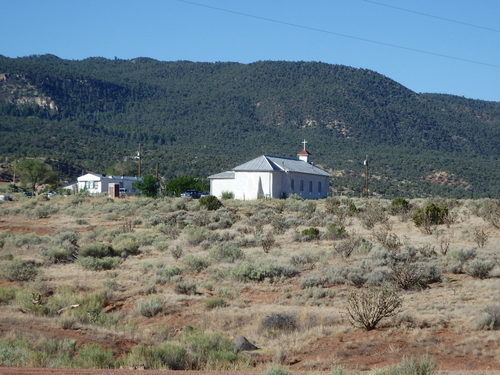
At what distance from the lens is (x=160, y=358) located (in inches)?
405

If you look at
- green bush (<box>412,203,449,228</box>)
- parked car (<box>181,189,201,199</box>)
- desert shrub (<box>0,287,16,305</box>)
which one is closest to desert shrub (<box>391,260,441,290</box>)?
desert shrub (<box>0,287,16,305</box>)

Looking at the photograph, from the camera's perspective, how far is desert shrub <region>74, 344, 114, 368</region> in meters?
9.89

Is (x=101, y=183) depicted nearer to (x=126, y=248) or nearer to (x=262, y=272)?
(x=126, y=248)

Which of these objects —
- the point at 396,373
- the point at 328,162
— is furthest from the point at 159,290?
the point at 328,162

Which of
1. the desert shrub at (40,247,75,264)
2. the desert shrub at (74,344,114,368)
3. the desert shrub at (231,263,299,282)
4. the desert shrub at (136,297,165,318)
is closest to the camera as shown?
the desert shrub at (74,344,114,368)

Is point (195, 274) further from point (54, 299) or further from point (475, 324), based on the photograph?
point (475, 324)

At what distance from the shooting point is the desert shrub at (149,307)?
15281 mm

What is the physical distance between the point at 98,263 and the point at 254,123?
10434 cm

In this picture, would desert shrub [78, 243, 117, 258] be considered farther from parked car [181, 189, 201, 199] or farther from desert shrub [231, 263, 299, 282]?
parked car [181, 189, 201, 199]

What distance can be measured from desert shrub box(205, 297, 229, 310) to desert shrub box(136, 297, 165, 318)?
107 centimetres

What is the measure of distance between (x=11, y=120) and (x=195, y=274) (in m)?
104

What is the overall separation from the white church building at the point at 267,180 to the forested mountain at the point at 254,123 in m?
22.7

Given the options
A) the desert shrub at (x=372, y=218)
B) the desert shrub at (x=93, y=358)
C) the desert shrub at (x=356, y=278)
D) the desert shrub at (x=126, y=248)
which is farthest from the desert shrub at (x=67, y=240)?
the desert shrub at (x=93, y=358)

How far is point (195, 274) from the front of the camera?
20.7 meters
